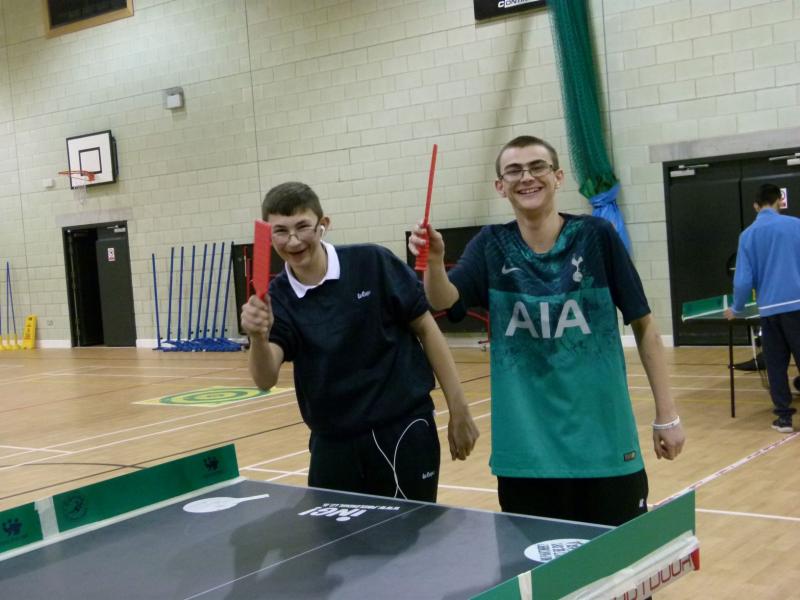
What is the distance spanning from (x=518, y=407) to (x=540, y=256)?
398mm

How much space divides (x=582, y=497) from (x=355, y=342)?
0.76m

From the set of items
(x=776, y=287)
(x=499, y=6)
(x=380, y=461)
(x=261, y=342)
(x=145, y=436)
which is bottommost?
(x=145, y=436)

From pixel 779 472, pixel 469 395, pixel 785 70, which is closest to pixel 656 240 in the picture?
pixel 785 70

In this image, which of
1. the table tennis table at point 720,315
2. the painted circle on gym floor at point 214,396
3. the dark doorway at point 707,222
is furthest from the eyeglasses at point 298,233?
the dark doorway at point 707,222

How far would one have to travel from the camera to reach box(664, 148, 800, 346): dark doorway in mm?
10430

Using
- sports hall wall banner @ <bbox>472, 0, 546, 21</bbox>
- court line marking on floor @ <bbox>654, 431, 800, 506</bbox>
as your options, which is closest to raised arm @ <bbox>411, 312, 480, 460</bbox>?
court line marking on floor @ <bbox>654, 431, 800, 506</bbox>

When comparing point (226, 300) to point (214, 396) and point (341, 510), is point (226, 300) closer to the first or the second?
point (214, 396)

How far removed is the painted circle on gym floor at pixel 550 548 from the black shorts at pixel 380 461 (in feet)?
2.96

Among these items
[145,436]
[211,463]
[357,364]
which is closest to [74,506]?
[211,463]

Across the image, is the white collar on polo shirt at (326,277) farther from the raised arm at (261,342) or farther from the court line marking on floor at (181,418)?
the court line marking on floor at (181,418)

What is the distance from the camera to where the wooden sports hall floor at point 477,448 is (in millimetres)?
4000

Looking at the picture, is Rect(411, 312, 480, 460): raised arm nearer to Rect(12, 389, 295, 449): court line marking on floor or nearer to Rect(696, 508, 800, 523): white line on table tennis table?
Rect(696, 508, 800, 523): white line on table tennis table

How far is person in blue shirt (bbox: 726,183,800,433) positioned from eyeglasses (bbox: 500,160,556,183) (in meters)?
4.20

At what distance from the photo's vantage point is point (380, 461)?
270cm
